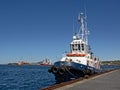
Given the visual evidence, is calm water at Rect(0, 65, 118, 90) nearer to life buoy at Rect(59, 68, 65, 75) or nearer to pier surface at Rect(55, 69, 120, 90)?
life buoy at Rect(59, 68, 65, 75)

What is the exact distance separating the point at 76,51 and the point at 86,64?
3514 millimetres

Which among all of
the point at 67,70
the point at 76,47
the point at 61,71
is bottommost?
the point at 61,71

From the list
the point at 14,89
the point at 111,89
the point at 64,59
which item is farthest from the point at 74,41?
the point at 111,89

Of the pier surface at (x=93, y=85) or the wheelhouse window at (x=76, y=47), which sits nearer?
the pier surface at (x=93, y=85)

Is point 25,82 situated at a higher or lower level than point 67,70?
lower

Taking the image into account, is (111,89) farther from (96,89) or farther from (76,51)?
(76,51)

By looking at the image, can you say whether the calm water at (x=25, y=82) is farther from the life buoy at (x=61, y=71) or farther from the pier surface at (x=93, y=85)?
the pier surface at (x=93, y=85)

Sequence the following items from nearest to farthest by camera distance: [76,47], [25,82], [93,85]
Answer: [93,85] < [25,82] < [76,47]

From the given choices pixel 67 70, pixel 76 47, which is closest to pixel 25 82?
pixel 67 70

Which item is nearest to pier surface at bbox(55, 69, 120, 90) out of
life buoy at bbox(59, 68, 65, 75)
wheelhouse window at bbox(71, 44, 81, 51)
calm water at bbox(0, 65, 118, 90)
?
calm water at bbox(0, 65, 118, 90)

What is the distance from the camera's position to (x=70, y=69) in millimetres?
40875

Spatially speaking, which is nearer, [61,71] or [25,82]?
[61,71]

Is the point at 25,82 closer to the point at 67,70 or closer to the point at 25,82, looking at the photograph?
the point at 25,82

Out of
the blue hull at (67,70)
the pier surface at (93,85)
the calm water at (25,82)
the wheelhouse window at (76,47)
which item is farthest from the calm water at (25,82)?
the pier surface at (93,85)
